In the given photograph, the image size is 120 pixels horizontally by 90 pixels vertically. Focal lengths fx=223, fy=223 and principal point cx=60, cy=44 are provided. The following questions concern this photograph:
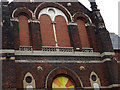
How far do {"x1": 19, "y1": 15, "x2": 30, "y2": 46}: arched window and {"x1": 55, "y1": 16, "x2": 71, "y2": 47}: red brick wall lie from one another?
2921mm

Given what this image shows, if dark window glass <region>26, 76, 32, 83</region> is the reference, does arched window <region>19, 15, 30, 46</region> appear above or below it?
above

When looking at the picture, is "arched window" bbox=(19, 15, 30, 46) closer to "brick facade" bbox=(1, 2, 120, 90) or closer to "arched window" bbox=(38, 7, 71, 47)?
"brick facade" bbox=(1, 2, 120, 90)

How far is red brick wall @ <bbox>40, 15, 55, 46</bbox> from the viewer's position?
2057 cm

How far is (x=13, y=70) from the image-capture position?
1709 cm

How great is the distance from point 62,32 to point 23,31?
3.78 meters

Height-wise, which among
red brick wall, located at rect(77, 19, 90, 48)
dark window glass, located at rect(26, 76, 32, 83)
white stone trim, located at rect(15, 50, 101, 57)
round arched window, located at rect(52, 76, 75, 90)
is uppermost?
red brick wall, located at rect(77, 19, 90, 48)

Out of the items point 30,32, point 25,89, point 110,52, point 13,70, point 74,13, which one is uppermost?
point 74,13

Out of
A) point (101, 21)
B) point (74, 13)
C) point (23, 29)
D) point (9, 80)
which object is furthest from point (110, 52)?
point (9, 80)

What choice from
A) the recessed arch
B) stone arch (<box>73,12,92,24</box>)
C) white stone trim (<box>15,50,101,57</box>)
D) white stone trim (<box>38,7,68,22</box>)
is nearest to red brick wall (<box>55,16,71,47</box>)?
white stone trim (<box>38,7,68,22</box>)

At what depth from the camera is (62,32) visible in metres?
21.6

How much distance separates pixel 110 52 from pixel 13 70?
925cm

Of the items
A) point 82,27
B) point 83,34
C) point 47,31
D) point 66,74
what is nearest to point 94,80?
point 66,74

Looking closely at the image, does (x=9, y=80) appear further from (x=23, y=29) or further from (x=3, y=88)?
(x=23, y=29)

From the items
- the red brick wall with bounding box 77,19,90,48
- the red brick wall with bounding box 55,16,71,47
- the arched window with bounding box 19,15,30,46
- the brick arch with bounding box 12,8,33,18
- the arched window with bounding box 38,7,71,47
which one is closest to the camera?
the arched window with bounding box 19,15,30,46
